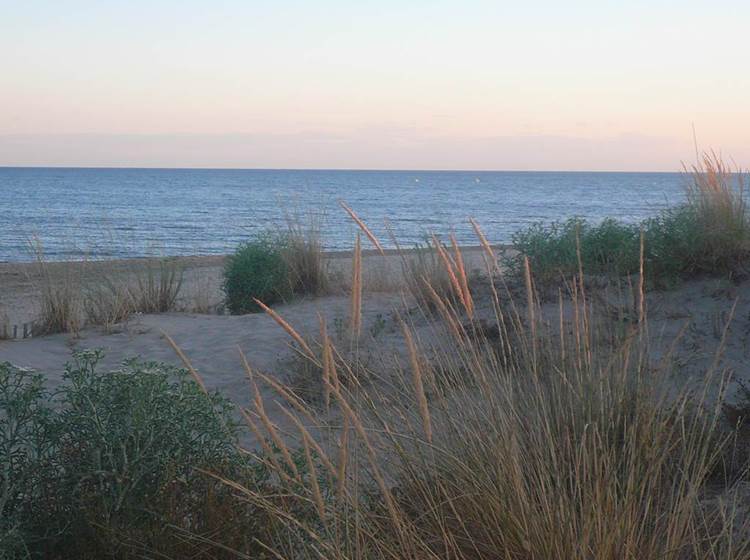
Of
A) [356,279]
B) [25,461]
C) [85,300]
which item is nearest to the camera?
[356,279]

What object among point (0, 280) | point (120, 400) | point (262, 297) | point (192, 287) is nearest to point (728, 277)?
point (262, 297)

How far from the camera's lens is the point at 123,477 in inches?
114

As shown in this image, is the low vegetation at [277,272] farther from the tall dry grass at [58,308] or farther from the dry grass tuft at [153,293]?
the tall dry grass at [58,308]

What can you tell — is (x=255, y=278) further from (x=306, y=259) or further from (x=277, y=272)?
(x=306, y=259)

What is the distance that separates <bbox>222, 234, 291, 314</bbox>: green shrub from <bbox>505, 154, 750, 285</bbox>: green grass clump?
337cm

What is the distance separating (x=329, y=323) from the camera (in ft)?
29.5

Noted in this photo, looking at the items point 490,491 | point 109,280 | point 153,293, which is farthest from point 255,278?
point 490,491

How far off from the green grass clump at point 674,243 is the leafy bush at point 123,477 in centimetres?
568

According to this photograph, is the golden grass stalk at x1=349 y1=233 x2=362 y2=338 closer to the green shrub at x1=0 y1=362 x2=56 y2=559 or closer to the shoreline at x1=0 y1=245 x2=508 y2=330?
the green shrub at x1=0 y1=362 x2=56 y2=559

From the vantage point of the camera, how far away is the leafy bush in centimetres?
289

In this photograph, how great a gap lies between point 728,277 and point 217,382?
507 cm

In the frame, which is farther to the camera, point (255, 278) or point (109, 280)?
point (255, 278)

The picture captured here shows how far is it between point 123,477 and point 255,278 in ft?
28.1

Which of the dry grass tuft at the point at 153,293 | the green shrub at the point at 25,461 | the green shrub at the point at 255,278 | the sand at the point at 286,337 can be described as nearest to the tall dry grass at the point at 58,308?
the sand at the point at 286,337
